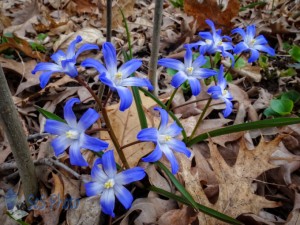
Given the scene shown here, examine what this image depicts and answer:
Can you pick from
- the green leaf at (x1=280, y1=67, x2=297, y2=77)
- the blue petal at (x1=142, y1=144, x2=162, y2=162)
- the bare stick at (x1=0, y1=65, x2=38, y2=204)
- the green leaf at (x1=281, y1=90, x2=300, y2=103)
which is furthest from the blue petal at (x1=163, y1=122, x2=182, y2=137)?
the green leaf at (x1=280, y1=67, x2=297, y2=77)

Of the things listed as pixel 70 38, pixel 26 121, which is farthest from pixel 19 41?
pixel 26 121

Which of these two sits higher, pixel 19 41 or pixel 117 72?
pixel 117 72

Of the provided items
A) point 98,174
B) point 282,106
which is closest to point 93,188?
point 98,174

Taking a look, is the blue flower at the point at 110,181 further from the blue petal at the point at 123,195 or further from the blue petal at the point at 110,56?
the blue petal at the point at 110,56

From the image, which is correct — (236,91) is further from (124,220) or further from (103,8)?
(103,8)

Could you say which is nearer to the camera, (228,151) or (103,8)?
(228,151)

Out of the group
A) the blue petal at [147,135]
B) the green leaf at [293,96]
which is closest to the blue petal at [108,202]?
the blue petal at [147,135]

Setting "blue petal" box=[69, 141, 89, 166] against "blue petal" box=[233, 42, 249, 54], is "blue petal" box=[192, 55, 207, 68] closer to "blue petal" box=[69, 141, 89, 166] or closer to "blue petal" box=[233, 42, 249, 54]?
"blue petal" box=[233, 42, 249, 54]
